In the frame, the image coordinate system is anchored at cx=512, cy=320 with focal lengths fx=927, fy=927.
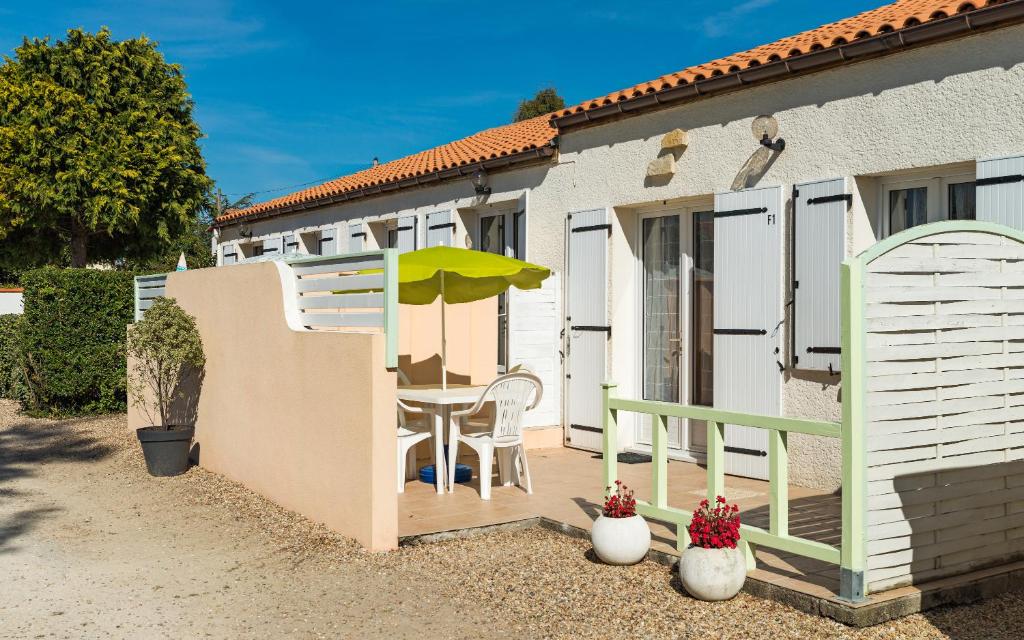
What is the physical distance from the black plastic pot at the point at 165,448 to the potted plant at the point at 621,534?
16.4 feet

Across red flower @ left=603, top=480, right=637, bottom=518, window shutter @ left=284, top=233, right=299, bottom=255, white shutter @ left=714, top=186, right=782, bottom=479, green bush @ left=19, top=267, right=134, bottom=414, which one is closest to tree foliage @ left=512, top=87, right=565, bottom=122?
window shutter @ left=284, top=233, right=299, bottom=255

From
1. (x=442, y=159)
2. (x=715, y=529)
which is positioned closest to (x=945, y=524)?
(x=715, y=529)

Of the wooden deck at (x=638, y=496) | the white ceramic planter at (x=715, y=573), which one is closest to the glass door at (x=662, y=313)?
the wooden deck at (x=638, y=496)

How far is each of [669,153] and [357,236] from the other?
6.47 m

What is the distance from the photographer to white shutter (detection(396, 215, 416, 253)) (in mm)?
12680

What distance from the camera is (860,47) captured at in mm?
7039

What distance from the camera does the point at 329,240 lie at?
1471cm

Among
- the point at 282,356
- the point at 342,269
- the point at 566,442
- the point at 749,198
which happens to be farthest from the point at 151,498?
the point at 749,198

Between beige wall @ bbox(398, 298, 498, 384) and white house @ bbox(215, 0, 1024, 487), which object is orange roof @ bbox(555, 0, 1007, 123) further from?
beige wall @ bbox(398, 298, 498, 384)

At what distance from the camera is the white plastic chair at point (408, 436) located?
24.6ft

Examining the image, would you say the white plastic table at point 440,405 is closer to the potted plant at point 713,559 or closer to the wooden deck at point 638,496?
the wooden deck at point 638,496

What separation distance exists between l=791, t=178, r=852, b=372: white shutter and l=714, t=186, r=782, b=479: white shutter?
0.25m

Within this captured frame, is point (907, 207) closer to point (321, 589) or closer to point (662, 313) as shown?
point (662, 313)

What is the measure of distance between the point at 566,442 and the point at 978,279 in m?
5.65
